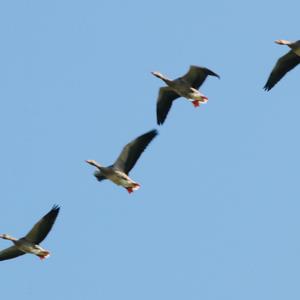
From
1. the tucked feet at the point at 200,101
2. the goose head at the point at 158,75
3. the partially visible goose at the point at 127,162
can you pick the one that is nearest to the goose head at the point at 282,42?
the tucked feet at the point at 200,101

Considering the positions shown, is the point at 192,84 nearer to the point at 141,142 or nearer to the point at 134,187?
the point at 141,142

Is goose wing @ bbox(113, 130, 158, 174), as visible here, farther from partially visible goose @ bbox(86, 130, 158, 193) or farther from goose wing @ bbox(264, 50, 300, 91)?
goose wing @ bbox(264, 50, 300, 91)

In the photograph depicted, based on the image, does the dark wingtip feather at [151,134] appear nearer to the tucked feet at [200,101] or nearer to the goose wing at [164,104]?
the tucked feet at [200,101]

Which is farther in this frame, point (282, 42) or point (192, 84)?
point (282, 42)

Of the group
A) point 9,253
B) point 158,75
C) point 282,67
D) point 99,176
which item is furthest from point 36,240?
point 282,67

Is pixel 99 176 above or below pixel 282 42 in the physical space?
below

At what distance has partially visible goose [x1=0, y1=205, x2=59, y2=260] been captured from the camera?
97.2ft

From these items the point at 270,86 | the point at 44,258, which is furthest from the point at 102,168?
the point at 270,86

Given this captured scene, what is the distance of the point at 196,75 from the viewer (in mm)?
31938

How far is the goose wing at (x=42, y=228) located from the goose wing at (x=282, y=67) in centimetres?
739

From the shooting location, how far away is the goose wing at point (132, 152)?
30.6 metres

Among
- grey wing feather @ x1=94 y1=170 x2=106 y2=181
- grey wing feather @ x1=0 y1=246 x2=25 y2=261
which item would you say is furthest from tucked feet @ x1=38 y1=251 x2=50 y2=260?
grey wing feather @ x1=94 y1=170 x2=106 y2=181

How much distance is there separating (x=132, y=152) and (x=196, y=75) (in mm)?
2968

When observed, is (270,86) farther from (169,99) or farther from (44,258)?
(44,258)
